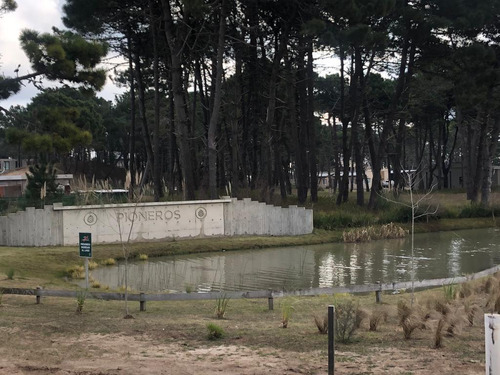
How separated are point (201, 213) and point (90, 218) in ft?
15.6

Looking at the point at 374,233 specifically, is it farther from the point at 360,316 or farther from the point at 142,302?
the point at 360,316

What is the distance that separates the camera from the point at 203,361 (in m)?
7.47

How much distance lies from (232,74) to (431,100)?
58.3 feet

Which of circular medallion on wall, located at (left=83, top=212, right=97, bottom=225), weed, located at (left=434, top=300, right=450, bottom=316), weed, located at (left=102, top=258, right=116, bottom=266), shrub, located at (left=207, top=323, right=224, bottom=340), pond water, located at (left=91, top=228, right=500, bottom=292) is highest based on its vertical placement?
circular medallion on wall, located at (left=83, top=212, right=97, bottom=225)

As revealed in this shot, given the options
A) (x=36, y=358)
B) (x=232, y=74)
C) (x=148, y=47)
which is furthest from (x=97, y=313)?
(x=232, y=74)

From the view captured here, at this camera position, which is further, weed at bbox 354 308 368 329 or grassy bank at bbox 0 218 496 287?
grassy bank at bbox 0 218 496 287

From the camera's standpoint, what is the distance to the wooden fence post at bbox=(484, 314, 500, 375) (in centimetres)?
474

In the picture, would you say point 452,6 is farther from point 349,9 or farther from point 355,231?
point 355,231

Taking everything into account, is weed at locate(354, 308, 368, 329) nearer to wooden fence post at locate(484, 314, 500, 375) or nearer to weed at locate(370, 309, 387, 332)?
weed at locate(370, 309, 387, 332)

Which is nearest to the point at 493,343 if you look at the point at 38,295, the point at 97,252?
the point at 38,295

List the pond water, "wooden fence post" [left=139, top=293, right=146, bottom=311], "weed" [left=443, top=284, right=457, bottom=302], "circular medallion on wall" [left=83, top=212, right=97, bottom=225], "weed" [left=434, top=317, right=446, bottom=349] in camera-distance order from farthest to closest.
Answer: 1. "circular medallion on wall" [left=83, top=212, right=97, bottom=225]
2. the pond water
3. "wooden fence post" [left=139, top=293, right=146, bottom=311]
4. "weed" [left=443, top=284, right=457, bottom=302]
5. "weed" [left=434, top=317, right=446, bottom=349]

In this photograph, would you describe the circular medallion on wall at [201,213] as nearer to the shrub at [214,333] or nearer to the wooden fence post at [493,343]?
the shrub at [214,333]

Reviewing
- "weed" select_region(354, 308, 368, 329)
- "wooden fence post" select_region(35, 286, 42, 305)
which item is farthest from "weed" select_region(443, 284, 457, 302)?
"wooden fence post" select_region(35, 286, 42, 305)

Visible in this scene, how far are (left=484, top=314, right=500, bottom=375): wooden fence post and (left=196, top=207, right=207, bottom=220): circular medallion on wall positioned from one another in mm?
22561
